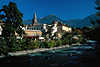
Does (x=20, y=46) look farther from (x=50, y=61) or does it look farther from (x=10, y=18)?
(x=50, y=61)

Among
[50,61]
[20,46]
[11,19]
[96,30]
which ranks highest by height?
[11,19]

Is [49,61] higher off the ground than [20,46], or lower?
lower

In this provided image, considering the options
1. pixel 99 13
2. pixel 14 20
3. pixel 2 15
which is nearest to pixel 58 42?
pixel 14 20

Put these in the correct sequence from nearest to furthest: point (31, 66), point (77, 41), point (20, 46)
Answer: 1. point (31, 66)
2. point (20, 46)
3. point (77, 41)

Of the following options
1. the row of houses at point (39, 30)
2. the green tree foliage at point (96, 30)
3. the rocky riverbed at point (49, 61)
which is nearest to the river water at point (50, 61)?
the rocky riverbed at point (49, 61)

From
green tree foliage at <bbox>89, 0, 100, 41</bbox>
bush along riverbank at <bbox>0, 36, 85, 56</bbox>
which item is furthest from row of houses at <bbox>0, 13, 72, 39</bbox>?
green tree foliage at <bbox>89, 0, 100, 41</bbox>

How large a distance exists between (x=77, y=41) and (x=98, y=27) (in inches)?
2082

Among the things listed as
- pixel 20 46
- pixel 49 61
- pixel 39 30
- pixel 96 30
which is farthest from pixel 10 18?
pixel 39 30

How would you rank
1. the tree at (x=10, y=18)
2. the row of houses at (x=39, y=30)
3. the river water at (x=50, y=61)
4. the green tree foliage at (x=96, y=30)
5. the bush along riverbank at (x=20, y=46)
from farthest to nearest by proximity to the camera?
the row of houses at (x=39, y=30)
the tree at (x=10, y=18)
the bush along riverbank at (x=20, y=46)
the river water at (x=50, y=61)
the green tree foliage at (x=96, y=30)

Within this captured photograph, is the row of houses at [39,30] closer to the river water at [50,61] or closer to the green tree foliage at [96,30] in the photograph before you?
the river water at [50,61]

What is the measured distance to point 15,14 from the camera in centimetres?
2655

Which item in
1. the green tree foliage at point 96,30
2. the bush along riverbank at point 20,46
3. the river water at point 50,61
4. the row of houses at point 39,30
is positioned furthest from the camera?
the row of houses at point 39,30

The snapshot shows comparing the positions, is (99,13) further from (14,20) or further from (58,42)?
(58,42)

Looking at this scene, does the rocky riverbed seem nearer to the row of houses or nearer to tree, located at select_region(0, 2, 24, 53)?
tree, located at select_region(0, 2, 24, 53)
